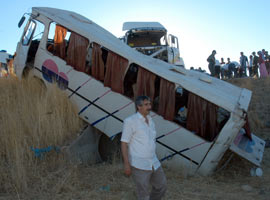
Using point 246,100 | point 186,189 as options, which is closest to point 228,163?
point 246,100

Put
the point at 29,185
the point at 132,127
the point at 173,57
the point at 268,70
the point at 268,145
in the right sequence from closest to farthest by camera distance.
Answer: the point at 132,127, the point at 29,185, the point at 268,145, the point at 173,57, the point at 268,70

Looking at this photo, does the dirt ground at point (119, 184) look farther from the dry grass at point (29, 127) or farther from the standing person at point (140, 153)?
the standing person at point (140, 153)

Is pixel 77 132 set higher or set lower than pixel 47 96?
lower

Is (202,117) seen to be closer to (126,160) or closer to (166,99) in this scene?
(166,99)

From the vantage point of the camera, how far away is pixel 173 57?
13.9 m

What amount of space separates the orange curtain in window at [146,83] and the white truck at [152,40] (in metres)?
7.24

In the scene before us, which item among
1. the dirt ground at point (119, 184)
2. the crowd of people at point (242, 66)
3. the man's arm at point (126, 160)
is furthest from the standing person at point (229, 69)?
the man's arm at point (126, 160)

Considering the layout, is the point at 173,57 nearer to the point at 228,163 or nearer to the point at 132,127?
the point at 228,163

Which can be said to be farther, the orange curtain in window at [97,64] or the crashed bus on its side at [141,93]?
the orange curtain in window at [97,64]

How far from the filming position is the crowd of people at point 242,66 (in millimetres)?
17172

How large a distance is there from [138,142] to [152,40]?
12047mm

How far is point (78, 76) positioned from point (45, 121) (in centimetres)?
134

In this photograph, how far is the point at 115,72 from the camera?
6906 millimetres

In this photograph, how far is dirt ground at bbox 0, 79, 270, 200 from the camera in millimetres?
4949
